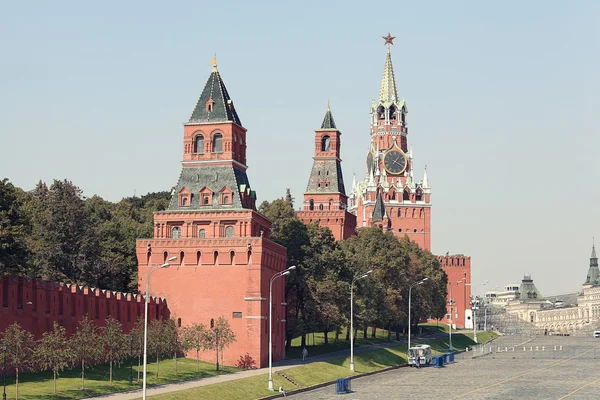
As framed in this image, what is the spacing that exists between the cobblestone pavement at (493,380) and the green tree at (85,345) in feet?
42.0

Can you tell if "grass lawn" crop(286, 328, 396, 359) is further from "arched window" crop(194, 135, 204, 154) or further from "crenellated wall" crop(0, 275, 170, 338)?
"arched window" crop(194, 135, 204, 154)

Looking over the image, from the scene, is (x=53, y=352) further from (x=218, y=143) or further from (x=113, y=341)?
(x=218, y=143)

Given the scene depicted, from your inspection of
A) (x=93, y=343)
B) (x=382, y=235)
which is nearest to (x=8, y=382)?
(x=93, y=343)

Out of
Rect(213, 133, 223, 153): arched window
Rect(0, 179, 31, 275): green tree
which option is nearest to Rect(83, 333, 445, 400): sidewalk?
Rect(0, 179, 31, 275): green tree

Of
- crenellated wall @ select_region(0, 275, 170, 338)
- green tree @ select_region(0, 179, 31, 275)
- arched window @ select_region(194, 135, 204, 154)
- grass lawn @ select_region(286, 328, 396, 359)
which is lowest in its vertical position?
grass lawn @ select_region(286, 328, 396, 359)

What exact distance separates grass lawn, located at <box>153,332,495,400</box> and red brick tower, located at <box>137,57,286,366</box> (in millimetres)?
4344

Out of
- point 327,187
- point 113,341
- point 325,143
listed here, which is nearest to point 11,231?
point 113,341

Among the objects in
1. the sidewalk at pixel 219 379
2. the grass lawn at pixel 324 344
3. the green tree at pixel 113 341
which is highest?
the green tree at pixel 113 341

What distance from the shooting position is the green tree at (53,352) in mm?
67000

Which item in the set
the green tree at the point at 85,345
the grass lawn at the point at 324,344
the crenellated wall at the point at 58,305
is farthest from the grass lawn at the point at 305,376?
the crenellated wall at the point at 58,305

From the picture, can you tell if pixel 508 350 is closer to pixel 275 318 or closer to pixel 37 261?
pixel 275 318

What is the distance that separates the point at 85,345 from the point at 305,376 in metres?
19.7

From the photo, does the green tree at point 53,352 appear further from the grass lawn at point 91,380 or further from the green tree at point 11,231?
the green tree at point 11,231

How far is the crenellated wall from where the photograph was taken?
7094 cm
